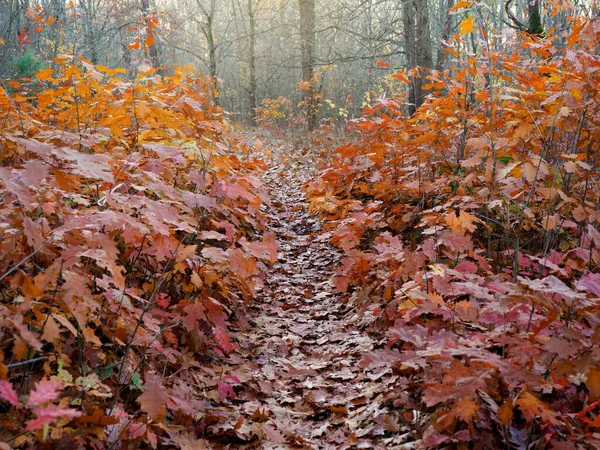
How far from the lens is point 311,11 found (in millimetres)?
15266

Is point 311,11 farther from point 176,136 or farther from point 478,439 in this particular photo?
point 478,439

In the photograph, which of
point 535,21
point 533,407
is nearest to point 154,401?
point 533,407

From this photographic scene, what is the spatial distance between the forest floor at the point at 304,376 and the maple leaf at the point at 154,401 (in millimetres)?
557

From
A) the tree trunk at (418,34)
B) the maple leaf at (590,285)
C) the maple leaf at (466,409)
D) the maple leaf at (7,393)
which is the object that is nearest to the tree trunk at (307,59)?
the tree trunk at (418,34)

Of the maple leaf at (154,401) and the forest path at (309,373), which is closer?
the maple leaf at (154,401)

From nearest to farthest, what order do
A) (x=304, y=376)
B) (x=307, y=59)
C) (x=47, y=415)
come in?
(x=47, y=415), (x=304, y=376), (x=307, y=59)

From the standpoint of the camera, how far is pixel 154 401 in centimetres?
223

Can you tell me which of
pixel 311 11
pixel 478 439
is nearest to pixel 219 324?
pixel 478 439

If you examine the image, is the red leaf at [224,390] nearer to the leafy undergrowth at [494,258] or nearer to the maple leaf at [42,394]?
the leafy undergrowth at [494,258]

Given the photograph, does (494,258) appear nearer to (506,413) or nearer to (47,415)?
(506,413)

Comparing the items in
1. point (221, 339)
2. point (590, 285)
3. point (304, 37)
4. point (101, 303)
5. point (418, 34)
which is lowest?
point (221, 339)

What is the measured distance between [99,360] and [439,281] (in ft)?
7.41

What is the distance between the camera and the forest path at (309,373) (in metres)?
2.75

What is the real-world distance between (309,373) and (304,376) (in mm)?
50
